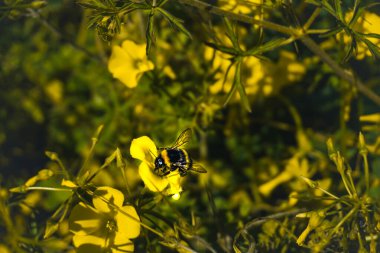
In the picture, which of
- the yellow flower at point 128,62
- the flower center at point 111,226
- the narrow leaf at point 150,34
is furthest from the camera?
the yellow flower at point 128,62

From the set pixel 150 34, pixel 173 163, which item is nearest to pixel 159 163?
pixel 173 163

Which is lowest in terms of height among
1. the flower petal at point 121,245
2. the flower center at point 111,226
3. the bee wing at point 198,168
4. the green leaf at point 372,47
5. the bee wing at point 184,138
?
the flower petal at point 121,245

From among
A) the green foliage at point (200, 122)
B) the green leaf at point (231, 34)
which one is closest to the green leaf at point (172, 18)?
the green foliage at point (200, 122)

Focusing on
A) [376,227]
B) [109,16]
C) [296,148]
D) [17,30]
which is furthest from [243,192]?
[17,30]

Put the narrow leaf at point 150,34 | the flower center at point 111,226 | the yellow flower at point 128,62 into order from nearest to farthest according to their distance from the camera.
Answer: the narrow leaf at point 150,34
the flower center at point 111,226
the yellow flower at point 128,62

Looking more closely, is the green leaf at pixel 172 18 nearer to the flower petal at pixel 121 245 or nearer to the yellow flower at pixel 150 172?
the yellow flower at pixel 150 172

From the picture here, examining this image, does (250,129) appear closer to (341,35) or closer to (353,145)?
(353,145)

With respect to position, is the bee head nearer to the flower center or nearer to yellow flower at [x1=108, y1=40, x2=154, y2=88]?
the flower center

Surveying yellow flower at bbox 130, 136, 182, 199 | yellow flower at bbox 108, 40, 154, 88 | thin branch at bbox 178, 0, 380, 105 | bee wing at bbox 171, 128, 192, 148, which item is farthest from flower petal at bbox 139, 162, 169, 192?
yellow flower at bbox 108, 40, 154, 88
